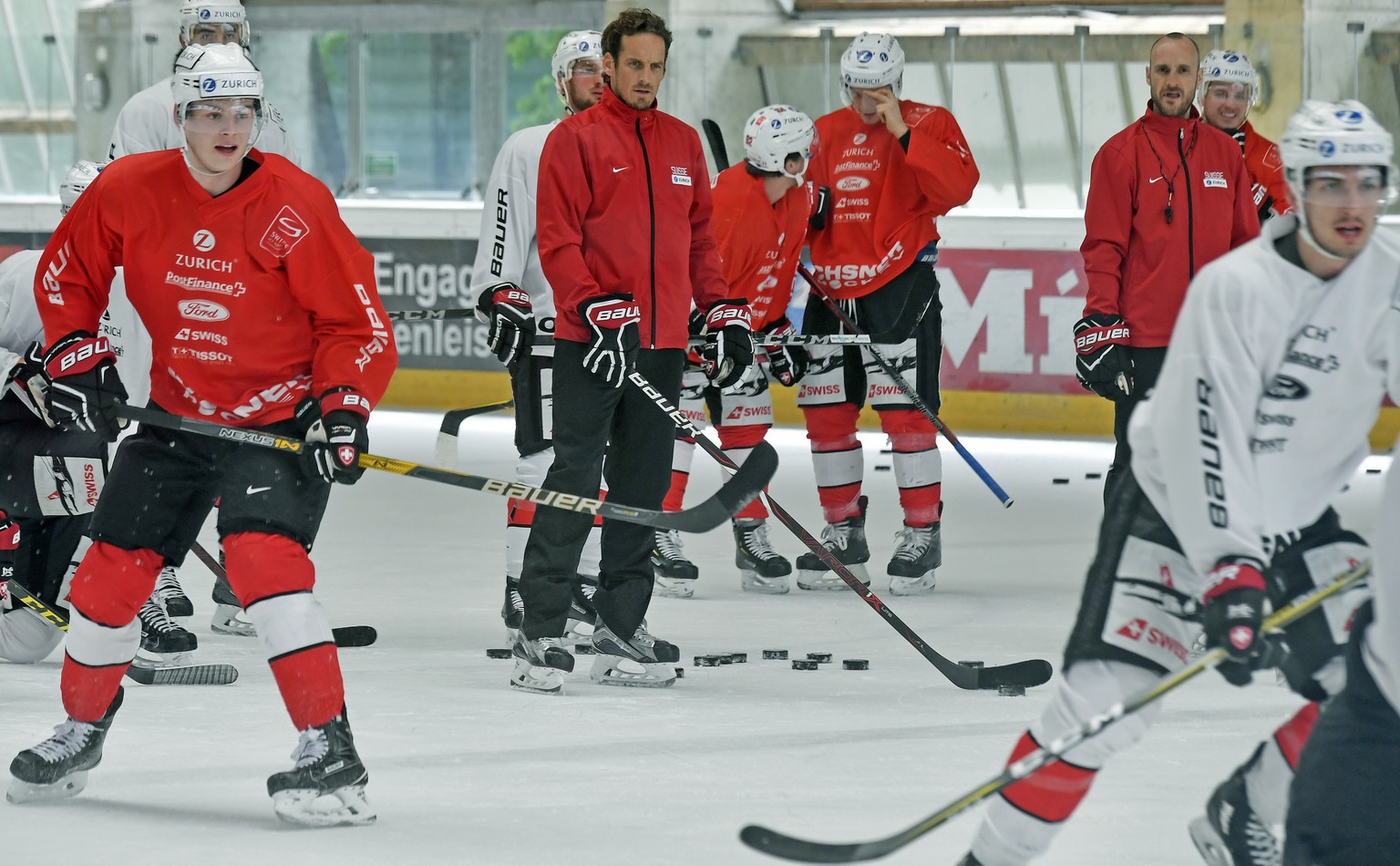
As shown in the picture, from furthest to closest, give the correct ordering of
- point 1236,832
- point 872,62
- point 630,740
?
point 872,62 → point 630,740 → point 1236,832

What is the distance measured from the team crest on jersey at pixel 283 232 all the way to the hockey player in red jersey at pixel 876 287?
99.2 inches

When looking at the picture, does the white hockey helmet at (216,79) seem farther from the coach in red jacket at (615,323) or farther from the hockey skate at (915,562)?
the hockey skate at (915,562)

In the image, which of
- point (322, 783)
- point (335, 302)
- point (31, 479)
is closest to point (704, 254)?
point (335, 302)

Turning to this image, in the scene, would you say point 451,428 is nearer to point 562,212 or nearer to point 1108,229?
point 562,212

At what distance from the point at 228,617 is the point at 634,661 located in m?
1.14

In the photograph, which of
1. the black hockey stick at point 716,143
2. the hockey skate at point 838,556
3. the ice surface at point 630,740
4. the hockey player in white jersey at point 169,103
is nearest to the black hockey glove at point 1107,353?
the ice surface at point 630,740

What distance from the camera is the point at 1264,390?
2.29m

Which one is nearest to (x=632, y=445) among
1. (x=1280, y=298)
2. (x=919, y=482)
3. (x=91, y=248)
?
(x=91, y=248)

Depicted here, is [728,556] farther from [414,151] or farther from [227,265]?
[414,151]

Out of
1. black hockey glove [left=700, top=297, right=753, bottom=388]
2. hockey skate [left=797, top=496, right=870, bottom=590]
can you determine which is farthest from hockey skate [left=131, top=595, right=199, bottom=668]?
hockey skate [left=797, top=496, right=870, bottom=590]

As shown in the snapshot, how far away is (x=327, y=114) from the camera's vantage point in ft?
38.4

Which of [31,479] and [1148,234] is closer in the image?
[31,479]

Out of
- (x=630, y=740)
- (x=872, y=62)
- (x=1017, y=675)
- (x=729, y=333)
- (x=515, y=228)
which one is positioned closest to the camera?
(x=630, y=740)

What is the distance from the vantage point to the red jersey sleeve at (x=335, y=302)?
302cm
